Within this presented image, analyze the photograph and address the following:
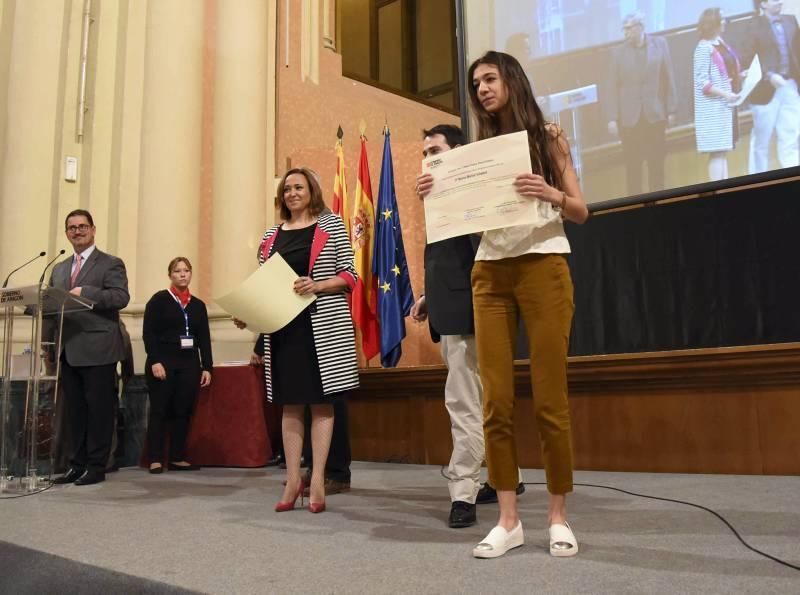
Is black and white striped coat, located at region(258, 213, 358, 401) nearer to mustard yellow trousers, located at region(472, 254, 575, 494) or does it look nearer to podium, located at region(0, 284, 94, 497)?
mustard yellow trousers, located at region(472, 254, 575, 494)

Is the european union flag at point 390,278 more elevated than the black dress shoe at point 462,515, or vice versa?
the european union flag at point 390,278

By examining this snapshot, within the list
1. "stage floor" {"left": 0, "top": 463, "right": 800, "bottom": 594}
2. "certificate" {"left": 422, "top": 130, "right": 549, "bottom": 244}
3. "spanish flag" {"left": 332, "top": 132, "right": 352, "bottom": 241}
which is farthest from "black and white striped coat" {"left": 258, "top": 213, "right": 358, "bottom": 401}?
"spanish flag" {"left": 332, "top": 132, "right": 352, "bottom": 241}

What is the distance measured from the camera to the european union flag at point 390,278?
4.41 m

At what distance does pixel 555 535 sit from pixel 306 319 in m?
1.19

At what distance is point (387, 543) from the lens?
6.29ft

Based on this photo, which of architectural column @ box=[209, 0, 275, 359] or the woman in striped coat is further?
architectural column @ box=[209, 0, 275, 359]

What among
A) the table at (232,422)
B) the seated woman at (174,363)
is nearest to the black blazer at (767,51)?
the table at (232,422)

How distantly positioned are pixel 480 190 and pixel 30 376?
2.67 m

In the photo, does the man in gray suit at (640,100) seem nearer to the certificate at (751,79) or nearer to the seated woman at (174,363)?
the certificate at (751,79)

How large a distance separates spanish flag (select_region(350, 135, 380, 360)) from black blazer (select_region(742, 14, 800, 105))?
2.42 metres

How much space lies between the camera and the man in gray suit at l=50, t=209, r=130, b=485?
3.60 metres

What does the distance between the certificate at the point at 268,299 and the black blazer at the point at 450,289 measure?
47 cm

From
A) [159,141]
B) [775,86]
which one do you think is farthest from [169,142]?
[775,86]

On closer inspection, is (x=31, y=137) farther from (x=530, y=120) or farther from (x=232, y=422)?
(x=530, y=120)
